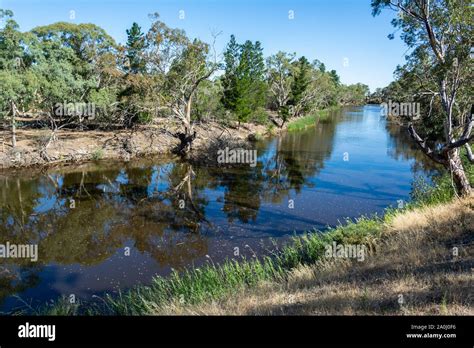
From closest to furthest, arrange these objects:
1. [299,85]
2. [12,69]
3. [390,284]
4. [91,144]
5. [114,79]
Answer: [390,284] → [12,69] → [91,144] → [114,79] → [299,85]

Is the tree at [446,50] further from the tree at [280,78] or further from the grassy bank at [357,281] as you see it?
the tree at [280,78]

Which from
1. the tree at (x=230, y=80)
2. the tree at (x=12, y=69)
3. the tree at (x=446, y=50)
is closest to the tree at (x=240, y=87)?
the tree at (x=230, y=80)

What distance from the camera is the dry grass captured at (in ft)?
20.0

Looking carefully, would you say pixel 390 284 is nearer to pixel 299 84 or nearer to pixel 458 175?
pixel 458 175

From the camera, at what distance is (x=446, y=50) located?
12797 mm

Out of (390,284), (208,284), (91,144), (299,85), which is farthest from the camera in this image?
(299,85)

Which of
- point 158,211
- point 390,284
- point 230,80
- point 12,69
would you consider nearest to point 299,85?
point 230,80


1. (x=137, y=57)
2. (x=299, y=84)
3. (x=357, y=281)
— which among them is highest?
(x=299, y=84)

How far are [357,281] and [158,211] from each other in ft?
39.8

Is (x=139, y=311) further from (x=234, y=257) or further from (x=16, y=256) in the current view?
(x=16, y=256)

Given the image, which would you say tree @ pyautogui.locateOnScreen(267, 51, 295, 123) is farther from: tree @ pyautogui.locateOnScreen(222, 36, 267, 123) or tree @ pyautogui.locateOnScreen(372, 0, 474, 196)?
tree @ pyautogui.locateOnScreen(372, 0, 474, 196)

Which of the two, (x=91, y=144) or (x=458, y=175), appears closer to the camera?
(x=458, y=175)

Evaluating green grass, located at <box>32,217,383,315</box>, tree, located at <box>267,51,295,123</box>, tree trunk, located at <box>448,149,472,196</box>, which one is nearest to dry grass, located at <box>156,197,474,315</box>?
green grass, located at <box>32,217,383,315</box>

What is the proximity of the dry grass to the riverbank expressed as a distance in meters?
22.8
